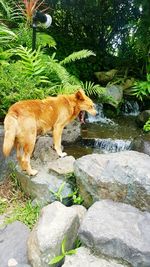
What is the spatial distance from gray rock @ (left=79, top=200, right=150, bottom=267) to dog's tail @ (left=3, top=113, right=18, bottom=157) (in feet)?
3.84

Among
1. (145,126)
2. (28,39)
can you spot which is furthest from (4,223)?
(28,39)

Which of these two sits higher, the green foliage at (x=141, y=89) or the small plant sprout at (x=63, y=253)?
the green foliage at (x=141, y=89)

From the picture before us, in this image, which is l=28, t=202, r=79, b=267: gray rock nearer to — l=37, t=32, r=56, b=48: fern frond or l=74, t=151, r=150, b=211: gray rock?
l=74, t=151, r=150, b=211: gray rock

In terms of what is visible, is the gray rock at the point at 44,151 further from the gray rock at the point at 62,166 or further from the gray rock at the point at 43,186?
the gray rock at the point at 43,186

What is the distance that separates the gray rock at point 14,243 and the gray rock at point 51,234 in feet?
0.51

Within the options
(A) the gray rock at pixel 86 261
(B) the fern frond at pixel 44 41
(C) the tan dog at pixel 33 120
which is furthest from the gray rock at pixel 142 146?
(B) the fern frond at pixel 44 41

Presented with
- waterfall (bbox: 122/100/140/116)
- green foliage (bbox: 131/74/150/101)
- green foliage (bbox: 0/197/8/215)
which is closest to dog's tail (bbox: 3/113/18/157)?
green foliage (bbox: 0/197/8/215)

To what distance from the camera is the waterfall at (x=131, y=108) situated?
9.80 m

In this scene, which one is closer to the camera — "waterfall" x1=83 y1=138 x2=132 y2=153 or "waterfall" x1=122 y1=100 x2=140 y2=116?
"waterfall" x1=83 y1=138 x2=132 y2=153

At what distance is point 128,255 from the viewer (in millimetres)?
3699

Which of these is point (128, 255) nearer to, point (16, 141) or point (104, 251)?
point (104, 251)

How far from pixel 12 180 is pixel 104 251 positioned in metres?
1.96

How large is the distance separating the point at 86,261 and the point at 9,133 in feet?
5.60

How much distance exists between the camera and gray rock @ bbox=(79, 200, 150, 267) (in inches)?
145
